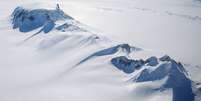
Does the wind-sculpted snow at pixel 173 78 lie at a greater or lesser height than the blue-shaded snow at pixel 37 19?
greater

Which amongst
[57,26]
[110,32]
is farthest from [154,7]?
[57,26]

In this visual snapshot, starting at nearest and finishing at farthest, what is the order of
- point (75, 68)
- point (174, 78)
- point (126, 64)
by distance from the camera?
point (174, 78)
point (126, 64)
point (75, 68)

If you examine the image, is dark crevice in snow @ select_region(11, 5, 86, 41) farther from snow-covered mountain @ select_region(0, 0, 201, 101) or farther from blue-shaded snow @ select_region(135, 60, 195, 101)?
blue-shaded snow @ select_region(135, 60, 195, 101)

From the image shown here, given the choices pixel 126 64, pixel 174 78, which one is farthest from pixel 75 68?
pixel 174 78

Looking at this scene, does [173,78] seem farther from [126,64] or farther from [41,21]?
[41,21]

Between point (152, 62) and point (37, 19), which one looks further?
point (37, 19)

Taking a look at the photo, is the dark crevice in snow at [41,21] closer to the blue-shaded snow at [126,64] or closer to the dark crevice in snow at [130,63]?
the blue-shaded snow at [126,64]

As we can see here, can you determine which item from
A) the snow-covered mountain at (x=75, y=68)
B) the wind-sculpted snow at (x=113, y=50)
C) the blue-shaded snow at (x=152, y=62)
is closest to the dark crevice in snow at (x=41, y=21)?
the snow-covered mountain at (x=75, y=68)

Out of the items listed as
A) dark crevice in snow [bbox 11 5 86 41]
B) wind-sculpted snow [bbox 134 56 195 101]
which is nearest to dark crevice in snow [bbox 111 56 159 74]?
wind-sculpted snow [bbox 134 56 195 101]

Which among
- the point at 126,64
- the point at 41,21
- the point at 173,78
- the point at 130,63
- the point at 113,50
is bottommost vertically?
the point at 41,21

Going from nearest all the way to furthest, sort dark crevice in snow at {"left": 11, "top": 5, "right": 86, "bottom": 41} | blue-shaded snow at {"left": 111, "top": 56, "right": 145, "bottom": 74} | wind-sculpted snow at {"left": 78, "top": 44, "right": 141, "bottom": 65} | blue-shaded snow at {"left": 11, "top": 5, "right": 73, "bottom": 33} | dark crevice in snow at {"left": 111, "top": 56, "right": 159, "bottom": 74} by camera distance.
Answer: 1. dark crevice in snow at {"left": 111, "top": 56, "right": 159, "bottom": 74}
2. blue-shaded snow at {"left": 111, "top": 56, "right": 145, "bottom": 74}
3. wind-sculpted snow at {"left": 78, "top": 44, "right": 141, "bottom": 65}
4. dark crevice in snow at {"left": 11, "top": 5, "right": 86, "bottom": 41}
5. blue-shaded snow at {"left": 11, "top": 5, "right": 73, "bottom": 33}
